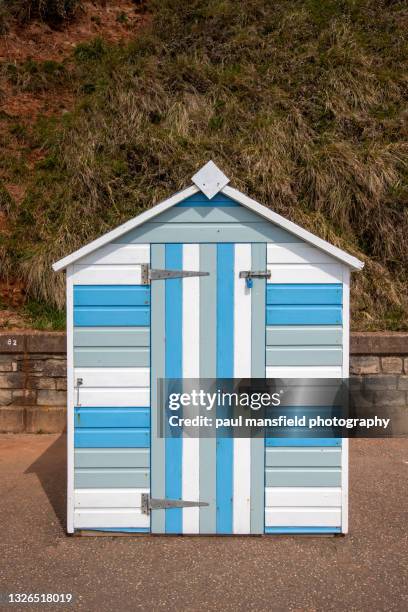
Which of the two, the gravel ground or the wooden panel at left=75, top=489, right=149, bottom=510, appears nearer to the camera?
the gravel ground

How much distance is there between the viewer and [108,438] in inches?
156

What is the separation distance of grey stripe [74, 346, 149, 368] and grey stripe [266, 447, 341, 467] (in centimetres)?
121

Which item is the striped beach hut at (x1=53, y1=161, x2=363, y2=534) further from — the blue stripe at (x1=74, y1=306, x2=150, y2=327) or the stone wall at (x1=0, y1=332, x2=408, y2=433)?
the stone wall at (x1=0, y1=332, x2=408, y2=433)

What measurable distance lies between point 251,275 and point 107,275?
111 centimetres

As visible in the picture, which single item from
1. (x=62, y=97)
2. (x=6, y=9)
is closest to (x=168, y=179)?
(x=62, y=97)

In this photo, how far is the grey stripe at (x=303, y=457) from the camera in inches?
155

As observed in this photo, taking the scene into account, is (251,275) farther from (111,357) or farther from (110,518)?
(110,518)

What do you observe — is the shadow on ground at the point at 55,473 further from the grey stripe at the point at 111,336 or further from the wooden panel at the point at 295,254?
the wooden panel at the point at 295,254

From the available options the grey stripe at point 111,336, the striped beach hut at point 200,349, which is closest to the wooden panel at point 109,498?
the striped beach hut at point 200,349

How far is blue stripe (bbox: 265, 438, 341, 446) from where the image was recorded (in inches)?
155

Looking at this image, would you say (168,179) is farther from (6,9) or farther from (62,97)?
(6,9)

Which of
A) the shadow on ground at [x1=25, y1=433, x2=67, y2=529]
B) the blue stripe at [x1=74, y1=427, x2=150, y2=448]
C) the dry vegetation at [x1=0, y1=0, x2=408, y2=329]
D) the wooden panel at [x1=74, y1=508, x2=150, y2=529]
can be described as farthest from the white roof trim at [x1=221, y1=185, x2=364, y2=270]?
the dry vegetation at [x1=0, y1=0, x2=408, y2=329]

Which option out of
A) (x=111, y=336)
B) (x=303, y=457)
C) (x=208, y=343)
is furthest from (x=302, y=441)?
(x=111, y=336)

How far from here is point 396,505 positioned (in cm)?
471
